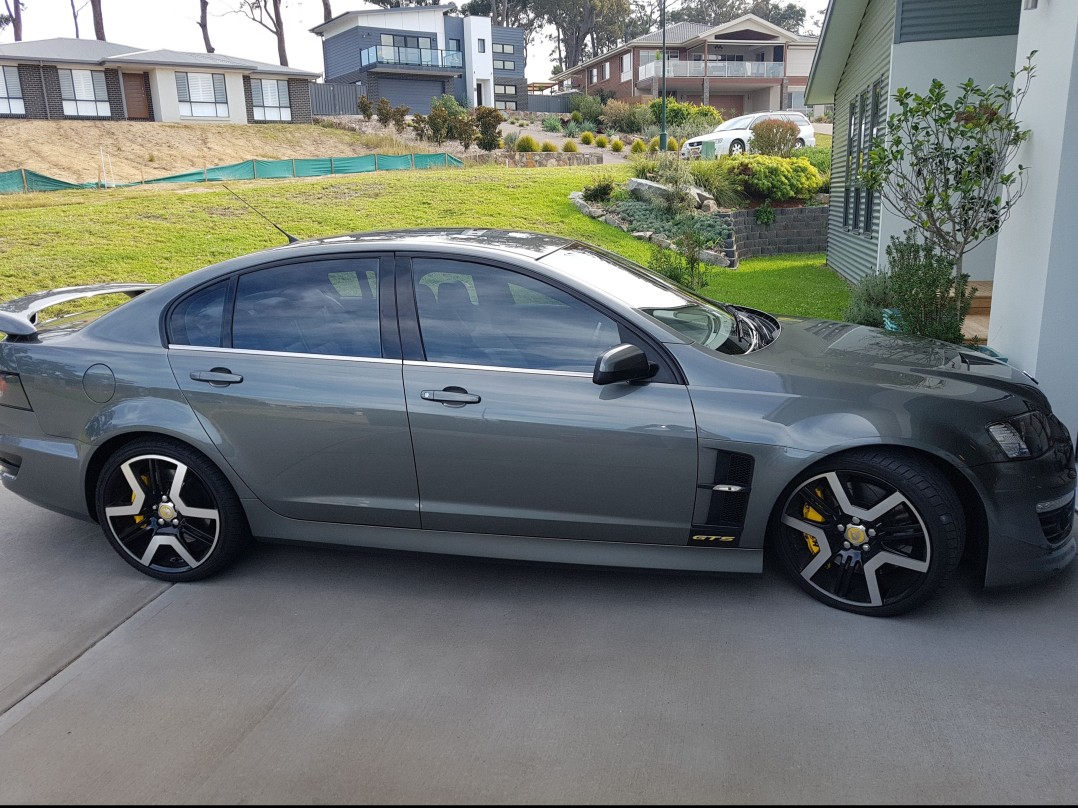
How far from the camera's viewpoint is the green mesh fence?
71.7 ft

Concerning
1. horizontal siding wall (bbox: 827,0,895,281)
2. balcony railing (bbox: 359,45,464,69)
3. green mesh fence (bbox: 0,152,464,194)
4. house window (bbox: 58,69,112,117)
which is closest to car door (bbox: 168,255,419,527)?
horizontal siding wall (bbox: 827,0,895,281)

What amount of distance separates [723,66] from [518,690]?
5450 centimetres

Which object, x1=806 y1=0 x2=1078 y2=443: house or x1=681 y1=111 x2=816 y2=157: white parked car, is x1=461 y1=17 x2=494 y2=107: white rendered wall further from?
x1=806 y1=0 x2=1078 y2=443: house

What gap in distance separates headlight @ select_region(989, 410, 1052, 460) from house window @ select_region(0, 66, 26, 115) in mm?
44016

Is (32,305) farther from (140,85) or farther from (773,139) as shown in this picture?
(140,85)

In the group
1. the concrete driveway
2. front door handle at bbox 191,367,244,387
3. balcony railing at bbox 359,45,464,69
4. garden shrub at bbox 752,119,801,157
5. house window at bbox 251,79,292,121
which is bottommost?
the concrete driveway

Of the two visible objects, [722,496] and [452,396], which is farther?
[452,396]

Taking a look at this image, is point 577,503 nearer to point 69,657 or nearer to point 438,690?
point 438,690

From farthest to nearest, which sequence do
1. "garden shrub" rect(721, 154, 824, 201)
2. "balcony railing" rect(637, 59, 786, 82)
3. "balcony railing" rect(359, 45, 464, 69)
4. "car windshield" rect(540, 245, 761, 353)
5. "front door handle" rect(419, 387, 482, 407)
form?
1. "balcony railing" rect(637, 59, 786, 82)
2. "balcony railing" rect(359, 45, 464, 69)
3. "garden shrub" rect(721, 154, 824, 201)
4. "car windshield" rect(540, 245, 761, 353)
5. "front door handle" rect(419, 387, 482, 407)

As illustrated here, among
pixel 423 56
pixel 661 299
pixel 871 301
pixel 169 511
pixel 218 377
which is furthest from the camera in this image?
pixel 423 56

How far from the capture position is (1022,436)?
365cm

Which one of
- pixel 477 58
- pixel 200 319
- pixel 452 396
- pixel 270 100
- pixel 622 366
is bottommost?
pixel 452 396

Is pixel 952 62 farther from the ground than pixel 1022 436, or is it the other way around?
pixel 952 62

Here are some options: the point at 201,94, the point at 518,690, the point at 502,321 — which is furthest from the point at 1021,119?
the point at 201,94
